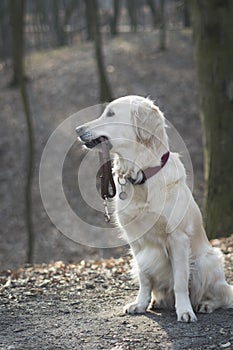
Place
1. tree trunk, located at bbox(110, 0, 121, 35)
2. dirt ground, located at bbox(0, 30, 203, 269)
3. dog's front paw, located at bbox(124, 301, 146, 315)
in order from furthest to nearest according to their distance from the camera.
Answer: tree trunk, located at bbox(110, 0, 121, 35) < dirt ground, located at bbox(0, 30, 203, 269) < dog's front paw, located at bbox(124, 301, 146, 315)

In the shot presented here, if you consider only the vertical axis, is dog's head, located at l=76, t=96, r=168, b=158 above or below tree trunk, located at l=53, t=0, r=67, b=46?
below

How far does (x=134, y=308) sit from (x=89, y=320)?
0.42 meters

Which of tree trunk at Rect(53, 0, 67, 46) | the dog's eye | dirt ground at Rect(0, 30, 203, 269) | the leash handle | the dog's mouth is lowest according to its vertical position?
dirt ground at Rect(0, 30, 203, 269)

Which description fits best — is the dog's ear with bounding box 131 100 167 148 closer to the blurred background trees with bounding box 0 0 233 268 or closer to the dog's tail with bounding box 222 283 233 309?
the dog's tail with bounding box 222 283 233 309

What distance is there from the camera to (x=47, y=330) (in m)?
5.34

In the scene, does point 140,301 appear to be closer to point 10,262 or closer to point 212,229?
point 212,229

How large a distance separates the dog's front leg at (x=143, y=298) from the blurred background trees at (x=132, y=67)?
4.13m

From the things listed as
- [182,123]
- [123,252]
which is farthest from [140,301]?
[182,123]

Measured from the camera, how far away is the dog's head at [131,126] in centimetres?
548

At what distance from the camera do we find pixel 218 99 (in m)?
9.68

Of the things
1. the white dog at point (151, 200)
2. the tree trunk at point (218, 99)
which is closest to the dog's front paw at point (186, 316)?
the white dog at point (151, 200)

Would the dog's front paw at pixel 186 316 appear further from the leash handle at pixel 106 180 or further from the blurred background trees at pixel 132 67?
the blurred background trees at pixel 132 67

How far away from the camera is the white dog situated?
18.0 feet

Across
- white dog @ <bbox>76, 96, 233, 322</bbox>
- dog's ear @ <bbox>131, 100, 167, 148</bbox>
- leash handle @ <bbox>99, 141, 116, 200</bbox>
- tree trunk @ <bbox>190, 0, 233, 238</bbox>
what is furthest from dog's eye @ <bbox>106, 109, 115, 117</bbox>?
tree trunk @ <bbox>190, 0, 233, 238</bbox>
